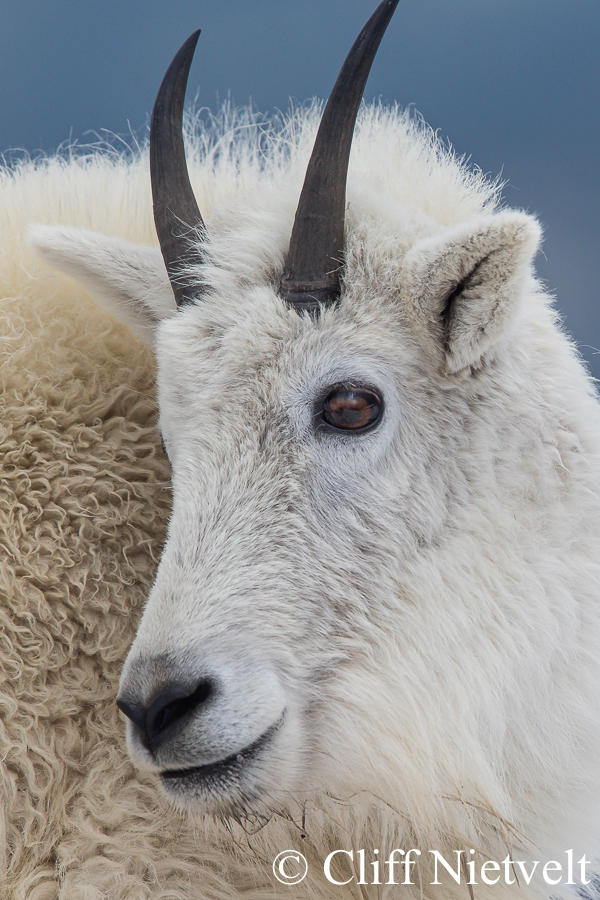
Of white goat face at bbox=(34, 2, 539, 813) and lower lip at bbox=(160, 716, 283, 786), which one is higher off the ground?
white goat face at bbox=(34, 2, 539, 813)

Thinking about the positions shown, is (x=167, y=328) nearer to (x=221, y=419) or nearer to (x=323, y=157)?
(x=221, y=419)

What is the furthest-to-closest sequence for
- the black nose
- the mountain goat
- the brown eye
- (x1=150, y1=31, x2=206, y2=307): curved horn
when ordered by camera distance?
(x1=150, y1=31, x2=206, y2=307): curved horn, the brown eye, the mountain goat, the black nose

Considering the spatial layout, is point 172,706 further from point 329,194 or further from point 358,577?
point 329,194

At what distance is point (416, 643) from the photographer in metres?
1.90

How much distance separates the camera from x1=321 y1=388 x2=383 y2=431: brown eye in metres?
1.86

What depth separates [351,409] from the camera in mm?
1858

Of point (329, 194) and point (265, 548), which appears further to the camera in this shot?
point (329, 194)

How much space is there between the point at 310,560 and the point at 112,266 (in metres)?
1.12

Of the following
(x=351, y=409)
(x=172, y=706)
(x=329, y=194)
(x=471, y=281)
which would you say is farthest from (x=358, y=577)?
(x=329, y=194)

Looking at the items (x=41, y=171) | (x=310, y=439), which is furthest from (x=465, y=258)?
(x=41, y=171)

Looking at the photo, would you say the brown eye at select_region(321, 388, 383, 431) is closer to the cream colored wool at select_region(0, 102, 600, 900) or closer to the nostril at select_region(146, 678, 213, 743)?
the cream colored wool at select_region(0, 102, 600, 900)

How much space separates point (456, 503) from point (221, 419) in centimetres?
63

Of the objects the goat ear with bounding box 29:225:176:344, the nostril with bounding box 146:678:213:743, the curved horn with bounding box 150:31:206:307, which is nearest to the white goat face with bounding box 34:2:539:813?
the nostril with bounding box 146:678:213:743

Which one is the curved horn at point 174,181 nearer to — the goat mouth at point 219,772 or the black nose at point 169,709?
the black nose at point 169,709
